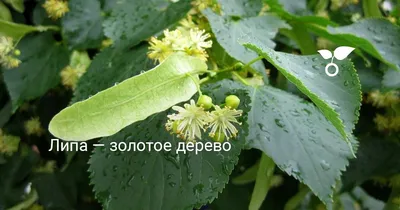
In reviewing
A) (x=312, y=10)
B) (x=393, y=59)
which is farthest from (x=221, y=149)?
(x=312, y=10)

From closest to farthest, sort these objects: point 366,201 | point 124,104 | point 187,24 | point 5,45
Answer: point 124,104, point 187,24, point 5,45, point 366,201

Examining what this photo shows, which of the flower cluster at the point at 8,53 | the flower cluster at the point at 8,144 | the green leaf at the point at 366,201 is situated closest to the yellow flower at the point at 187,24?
the flower cluster at the point at 8,53

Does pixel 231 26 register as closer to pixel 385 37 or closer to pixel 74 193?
pixel 385 37

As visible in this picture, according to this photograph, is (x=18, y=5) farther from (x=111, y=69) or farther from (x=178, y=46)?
(x=178, y=46)

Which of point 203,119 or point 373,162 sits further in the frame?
point 373,162

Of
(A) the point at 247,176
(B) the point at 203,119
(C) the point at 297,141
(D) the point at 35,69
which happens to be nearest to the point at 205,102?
(B) the point at 203,119

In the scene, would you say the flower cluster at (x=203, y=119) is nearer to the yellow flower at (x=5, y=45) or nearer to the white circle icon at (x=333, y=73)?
the white circle icon at (x=333, y=73)
